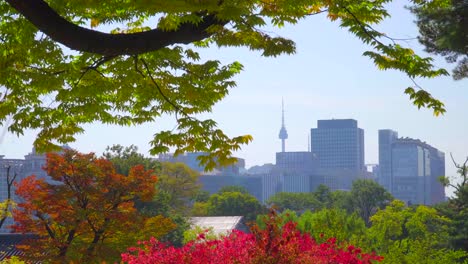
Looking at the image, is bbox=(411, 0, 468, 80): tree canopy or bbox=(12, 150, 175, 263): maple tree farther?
bbox=(12, 150, 175, 263): maple tree

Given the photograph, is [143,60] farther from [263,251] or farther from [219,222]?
[219,222]

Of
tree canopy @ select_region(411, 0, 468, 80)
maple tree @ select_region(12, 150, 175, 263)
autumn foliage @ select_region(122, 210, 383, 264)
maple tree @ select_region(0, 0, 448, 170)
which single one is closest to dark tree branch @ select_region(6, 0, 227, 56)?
maple tree @ select_region(0, 0, 448, 170)

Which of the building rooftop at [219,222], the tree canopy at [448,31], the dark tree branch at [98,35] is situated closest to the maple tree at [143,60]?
the dark tree branch at [98,35]

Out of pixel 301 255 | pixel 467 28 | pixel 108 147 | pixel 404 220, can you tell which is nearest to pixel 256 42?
pixel 301 255

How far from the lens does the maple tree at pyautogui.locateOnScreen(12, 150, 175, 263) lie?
22.6 meters

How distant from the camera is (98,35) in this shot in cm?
667

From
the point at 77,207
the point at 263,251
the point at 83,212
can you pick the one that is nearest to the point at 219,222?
the point at 77,207

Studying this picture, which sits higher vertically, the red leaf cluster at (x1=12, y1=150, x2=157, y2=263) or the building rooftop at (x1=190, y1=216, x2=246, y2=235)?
the red leaf cluster at (x1=12, y1=150, x2=157, y2=263)

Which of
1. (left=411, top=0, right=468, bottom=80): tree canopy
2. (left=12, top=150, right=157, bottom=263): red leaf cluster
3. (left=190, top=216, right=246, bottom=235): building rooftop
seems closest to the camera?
(left=411, top=0, right=468, bottom=80): tree canopy

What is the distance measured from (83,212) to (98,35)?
16.4m

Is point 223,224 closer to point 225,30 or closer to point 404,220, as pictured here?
point 404,220

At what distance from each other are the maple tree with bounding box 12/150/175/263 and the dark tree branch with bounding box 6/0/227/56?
16234 millimetres

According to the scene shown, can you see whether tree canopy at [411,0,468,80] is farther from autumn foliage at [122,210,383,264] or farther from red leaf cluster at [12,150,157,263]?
red leaf cluster at [12,150,157,263]

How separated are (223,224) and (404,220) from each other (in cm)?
1523
